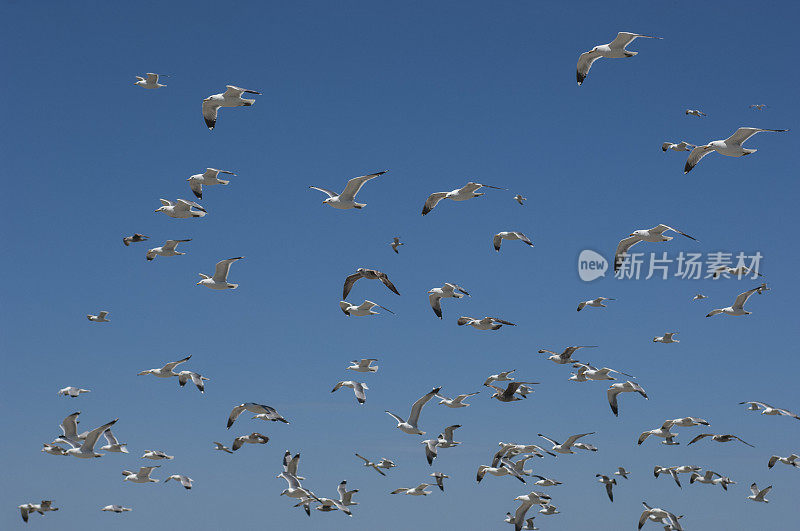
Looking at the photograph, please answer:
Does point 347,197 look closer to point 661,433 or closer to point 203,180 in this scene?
point 203,180

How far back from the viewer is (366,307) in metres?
34.2

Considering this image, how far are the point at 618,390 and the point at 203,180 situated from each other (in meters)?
18.8

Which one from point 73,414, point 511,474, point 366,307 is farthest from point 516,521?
point 73,414

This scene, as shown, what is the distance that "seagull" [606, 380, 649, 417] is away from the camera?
1457 inches

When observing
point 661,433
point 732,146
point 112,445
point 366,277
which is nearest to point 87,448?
point 112,445

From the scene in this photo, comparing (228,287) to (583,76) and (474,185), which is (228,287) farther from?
(583,76)

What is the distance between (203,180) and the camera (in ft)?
114

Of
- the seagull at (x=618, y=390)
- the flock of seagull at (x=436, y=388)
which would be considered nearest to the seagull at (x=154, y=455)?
the flock of seagull at (x=436, y=388)

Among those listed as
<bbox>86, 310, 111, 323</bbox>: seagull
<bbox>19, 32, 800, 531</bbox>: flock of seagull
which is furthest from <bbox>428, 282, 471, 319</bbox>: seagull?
<bbox>86, 310, 111, 323</bbox>: seagull

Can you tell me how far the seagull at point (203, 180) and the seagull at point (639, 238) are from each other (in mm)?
14690

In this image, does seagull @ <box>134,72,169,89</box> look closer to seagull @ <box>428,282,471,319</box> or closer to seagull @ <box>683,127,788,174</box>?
seagull @ <box>428,282,471,319</box>

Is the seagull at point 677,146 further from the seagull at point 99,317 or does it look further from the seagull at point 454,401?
the seagull at point 99,317

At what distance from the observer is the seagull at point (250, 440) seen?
35.8 metres

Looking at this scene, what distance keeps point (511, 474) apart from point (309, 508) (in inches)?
337
